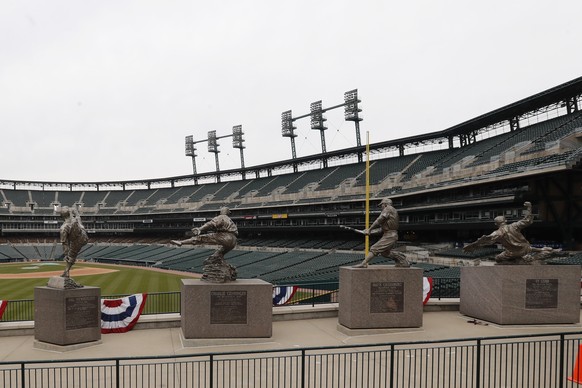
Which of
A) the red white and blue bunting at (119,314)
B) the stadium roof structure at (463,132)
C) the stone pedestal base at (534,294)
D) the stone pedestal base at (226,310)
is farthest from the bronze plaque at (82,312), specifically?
the stadium roof structure at (463,132)

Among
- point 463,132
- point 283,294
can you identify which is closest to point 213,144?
point 463,132

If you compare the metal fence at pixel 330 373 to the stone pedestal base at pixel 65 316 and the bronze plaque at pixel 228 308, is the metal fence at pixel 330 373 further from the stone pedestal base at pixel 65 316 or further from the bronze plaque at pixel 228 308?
the bronze plaque at pixel 228 308

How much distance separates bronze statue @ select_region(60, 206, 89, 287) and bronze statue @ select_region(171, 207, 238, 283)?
2.71m

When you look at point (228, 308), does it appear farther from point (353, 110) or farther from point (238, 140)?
point (238, 140)

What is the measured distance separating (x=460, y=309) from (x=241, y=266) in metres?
37.7

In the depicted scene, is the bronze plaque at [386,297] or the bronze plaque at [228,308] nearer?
the bronze plaque at [228,308]

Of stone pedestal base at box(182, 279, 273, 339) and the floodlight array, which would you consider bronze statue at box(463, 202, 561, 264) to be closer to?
stone pedestal base at box(182, 279, 273, 339)

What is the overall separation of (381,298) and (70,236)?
9.64 metres

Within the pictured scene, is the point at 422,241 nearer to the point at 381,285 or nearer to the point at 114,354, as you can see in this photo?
the point at 381,285

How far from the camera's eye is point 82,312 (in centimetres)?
1316

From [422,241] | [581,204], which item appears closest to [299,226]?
[422,241]

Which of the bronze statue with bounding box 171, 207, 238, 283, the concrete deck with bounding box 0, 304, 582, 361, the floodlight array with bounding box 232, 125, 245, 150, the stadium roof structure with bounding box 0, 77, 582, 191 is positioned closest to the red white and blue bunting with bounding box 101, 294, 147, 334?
the concrete deck with bounding box 0, 304, 582, 361

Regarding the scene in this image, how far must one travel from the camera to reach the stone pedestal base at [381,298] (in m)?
14.4

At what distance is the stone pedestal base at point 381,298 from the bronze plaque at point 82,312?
7.53 meters
